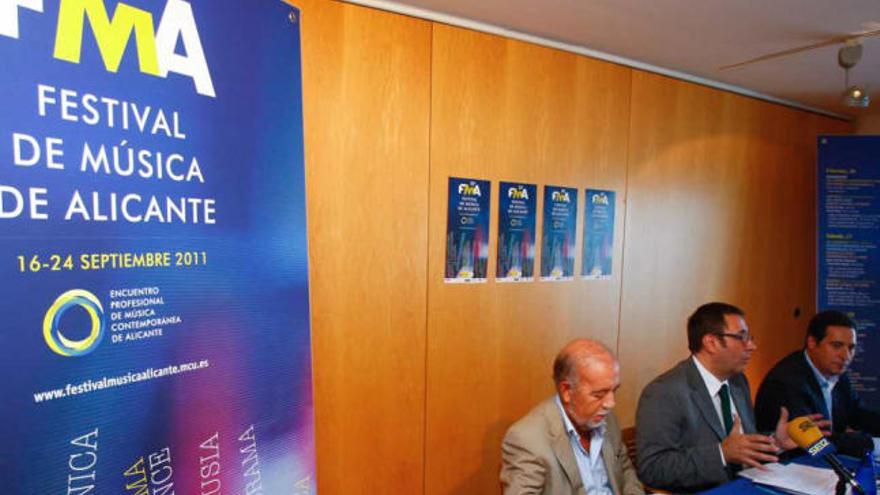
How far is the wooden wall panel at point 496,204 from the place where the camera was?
8.91ft

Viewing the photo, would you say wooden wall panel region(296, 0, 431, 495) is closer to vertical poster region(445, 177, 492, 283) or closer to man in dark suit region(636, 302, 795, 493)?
vertical poster region(445, 177, 492, 283)

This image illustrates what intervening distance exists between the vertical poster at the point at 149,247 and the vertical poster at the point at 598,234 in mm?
2066

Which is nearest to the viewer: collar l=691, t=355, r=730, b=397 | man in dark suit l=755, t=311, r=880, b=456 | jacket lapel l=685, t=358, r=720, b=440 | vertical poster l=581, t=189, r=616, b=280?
jacket lapel l=685, t=358, r=720, b=440

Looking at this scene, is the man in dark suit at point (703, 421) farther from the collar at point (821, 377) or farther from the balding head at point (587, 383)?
the collar at point (821, 377)

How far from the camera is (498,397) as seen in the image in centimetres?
295

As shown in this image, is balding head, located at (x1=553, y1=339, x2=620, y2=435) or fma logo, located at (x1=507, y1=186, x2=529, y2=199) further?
fma logo, located at (x1=507, y1=186, x2=529, y2=199)

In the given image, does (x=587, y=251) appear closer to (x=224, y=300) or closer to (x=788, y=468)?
(x=788, y=468)

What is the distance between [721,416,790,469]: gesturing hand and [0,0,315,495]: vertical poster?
5.29 ft

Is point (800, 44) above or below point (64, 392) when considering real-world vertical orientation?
above

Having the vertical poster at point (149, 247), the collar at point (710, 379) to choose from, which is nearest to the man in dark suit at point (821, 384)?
the collar at point (710, 379)

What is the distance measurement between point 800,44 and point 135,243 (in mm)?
3411

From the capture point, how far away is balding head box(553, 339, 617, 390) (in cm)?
188

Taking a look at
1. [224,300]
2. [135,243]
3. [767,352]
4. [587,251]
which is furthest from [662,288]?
[135,243]

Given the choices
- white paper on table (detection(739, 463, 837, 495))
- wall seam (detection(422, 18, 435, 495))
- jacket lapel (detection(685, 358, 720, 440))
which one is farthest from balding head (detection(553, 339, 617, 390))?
wall seam (detection(422, 18, 435, 495))
